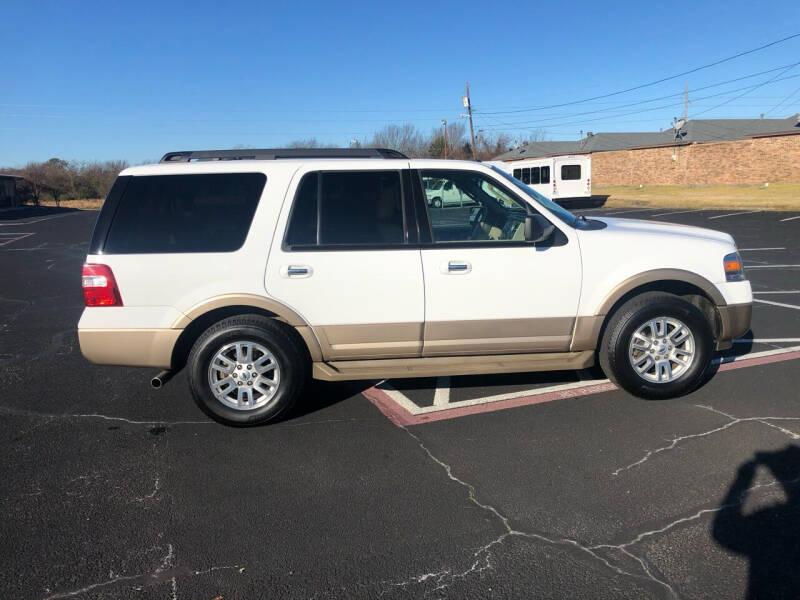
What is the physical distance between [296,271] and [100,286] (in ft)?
4.65

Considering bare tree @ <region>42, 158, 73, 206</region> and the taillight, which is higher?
bare tree @ <region>42, 158, 73, 206</region>

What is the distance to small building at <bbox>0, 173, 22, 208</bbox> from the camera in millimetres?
50938

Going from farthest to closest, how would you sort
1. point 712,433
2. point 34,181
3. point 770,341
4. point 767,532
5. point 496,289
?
1. point 34,181
2. point 770,341
3. point 496,289
4. point 712,433
5. point 767,532

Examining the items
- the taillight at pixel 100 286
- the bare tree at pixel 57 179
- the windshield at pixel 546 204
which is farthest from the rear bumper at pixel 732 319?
the bare tree at pixel 57 179

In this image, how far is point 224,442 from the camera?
434cm

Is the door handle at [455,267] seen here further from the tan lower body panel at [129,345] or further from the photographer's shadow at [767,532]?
the photographer's shadow at [767,532]

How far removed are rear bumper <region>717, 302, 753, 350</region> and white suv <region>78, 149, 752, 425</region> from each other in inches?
1.4

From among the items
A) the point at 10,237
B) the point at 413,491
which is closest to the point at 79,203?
the point at 10,237

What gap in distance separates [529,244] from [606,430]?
1.48 m

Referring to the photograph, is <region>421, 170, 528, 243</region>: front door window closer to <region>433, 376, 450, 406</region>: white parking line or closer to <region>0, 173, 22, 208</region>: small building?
<region>433, 376, 450, 406</region>: white parking line

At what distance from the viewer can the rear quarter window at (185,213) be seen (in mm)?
4414

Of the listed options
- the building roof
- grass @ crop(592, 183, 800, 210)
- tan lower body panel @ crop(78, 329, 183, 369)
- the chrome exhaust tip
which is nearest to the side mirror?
tan lower body panel @ crop(78, 329, 183, 369)

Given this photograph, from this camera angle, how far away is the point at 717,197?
28.7m

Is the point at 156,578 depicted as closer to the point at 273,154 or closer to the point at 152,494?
the point at 152,494
